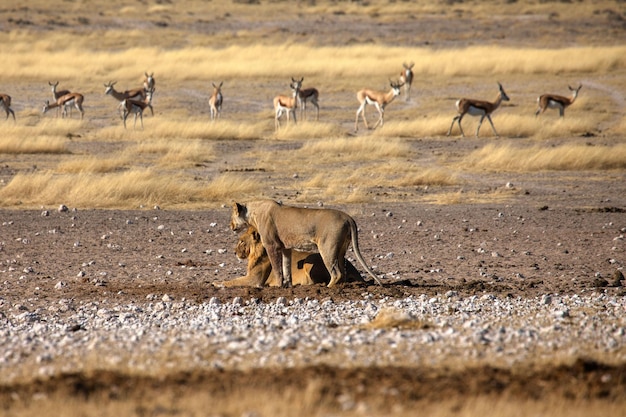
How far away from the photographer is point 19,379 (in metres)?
5.68

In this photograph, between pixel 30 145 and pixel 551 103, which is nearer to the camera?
pixel 30 145

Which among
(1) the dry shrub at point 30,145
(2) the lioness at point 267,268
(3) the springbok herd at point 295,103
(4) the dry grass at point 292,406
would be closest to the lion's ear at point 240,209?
(2) the lioness at point 267,268

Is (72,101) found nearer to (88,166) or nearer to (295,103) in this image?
(295,103)

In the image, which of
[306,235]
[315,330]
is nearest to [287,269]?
[306,235]

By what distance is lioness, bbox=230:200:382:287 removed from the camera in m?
8.95

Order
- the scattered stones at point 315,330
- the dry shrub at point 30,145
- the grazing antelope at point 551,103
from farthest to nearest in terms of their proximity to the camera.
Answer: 1. the grazing antelope at point 551,103
2. the dry shrub at point 30,145
3. the scattered stones at point 315,330

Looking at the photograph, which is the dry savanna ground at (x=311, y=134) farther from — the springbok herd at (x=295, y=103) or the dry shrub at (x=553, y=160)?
the springbok herd at (x=295, y=103)

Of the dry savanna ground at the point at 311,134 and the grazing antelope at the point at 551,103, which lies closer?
the dry savanna ground at the point at 311,134

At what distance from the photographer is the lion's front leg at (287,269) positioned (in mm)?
9266

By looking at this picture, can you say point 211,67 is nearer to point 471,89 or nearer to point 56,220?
point 471,89

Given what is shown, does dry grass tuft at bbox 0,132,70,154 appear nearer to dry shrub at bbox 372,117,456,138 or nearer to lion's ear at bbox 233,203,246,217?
dry shrub at bbox 372,117,456,138

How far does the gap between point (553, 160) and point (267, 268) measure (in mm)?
10926

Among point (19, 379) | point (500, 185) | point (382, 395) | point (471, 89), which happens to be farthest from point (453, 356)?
point (471, 89)

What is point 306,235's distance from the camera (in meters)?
9.05
